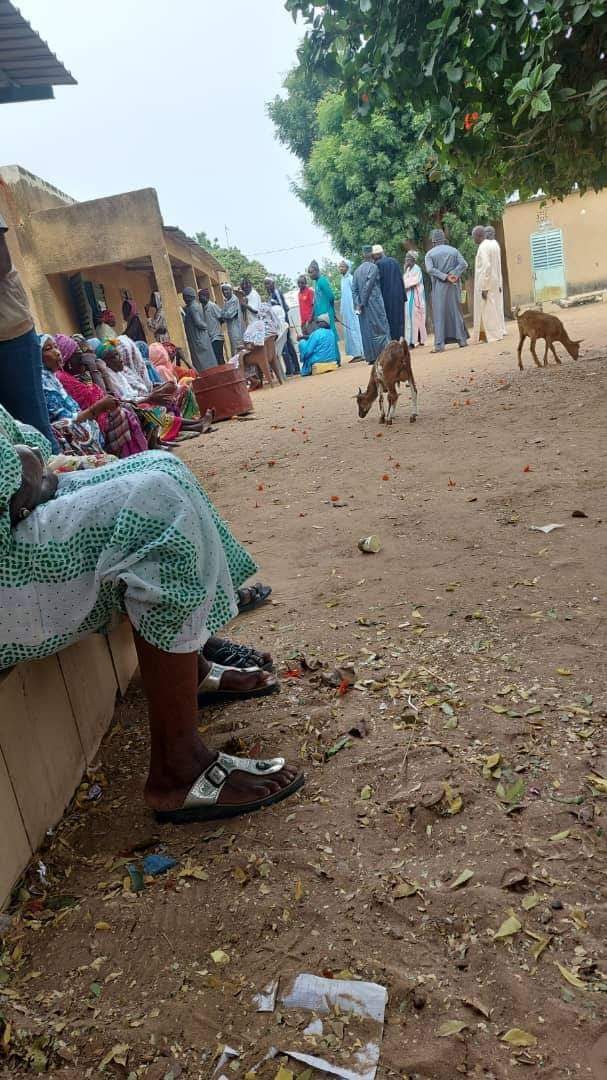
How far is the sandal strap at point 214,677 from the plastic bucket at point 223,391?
888cm

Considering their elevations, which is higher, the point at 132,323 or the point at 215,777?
the point at 132,323

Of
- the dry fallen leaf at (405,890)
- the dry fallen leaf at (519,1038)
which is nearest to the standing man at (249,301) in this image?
the dry fallen leaf at (405,890)

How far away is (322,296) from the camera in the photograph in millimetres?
17234

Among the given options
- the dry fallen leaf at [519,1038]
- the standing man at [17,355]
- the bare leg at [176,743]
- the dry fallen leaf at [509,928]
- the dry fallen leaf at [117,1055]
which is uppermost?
Result: the standing man at [17,355]

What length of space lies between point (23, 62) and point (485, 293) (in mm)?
9582

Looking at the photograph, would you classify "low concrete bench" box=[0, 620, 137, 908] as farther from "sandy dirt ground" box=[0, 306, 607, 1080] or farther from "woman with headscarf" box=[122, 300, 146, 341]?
"woman with headscarf" box=[122, 300, 146, 341]

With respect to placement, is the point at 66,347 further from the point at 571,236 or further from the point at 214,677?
the point at 571,236

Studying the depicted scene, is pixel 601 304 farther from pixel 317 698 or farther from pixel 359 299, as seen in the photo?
pixel 317 698

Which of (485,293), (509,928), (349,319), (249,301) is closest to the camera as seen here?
(509,928)

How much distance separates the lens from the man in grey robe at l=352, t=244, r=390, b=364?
42.7ft

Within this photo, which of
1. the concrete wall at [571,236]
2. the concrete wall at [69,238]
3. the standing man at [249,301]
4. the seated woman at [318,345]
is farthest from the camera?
the concrete wall at [571,236]

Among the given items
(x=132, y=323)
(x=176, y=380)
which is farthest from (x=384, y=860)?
(x=132, y=323)

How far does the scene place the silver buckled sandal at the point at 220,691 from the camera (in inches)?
104

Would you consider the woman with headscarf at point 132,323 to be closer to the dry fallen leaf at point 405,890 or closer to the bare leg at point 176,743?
the bare leg at point 176,743
